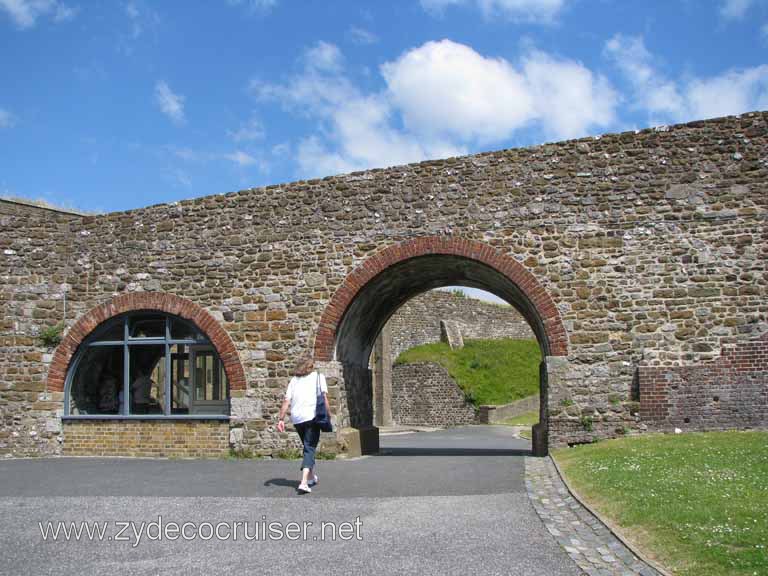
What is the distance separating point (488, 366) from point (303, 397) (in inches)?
1111

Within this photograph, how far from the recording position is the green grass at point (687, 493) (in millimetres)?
5297

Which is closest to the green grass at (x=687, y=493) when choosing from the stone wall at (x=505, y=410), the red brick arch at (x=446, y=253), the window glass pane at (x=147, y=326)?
the red brick arch at (x=446, y=253)

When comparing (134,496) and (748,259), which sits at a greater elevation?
(748,259)

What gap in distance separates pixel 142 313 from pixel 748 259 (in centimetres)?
1059

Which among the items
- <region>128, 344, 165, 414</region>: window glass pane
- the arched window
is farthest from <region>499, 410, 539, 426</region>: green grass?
the arched window

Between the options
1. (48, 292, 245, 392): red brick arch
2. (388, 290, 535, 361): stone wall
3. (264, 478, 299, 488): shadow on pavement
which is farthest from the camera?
(388, 290, 535, 361): stone wall

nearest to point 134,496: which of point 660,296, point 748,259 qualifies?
point 660,296

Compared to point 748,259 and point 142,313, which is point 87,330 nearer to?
point 142,313

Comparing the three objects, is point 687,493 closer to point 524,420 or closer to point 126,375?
point 126,375

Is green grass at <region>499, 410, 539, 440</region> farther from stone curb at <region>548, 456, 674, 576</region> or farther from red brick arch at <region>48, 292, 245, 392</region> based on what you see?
stone curb at <region>548, 456, 674, 576</region>

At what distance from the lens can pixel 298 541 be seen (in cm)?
634

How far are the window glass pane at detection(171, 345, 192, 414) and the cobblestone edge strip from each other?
8.47m

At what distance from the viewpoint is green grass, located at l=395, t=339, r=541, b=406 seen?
114 ft

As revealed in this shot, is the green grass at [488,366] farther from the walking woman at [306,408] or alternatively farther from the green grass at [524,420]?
the walking woman at [306,408]
